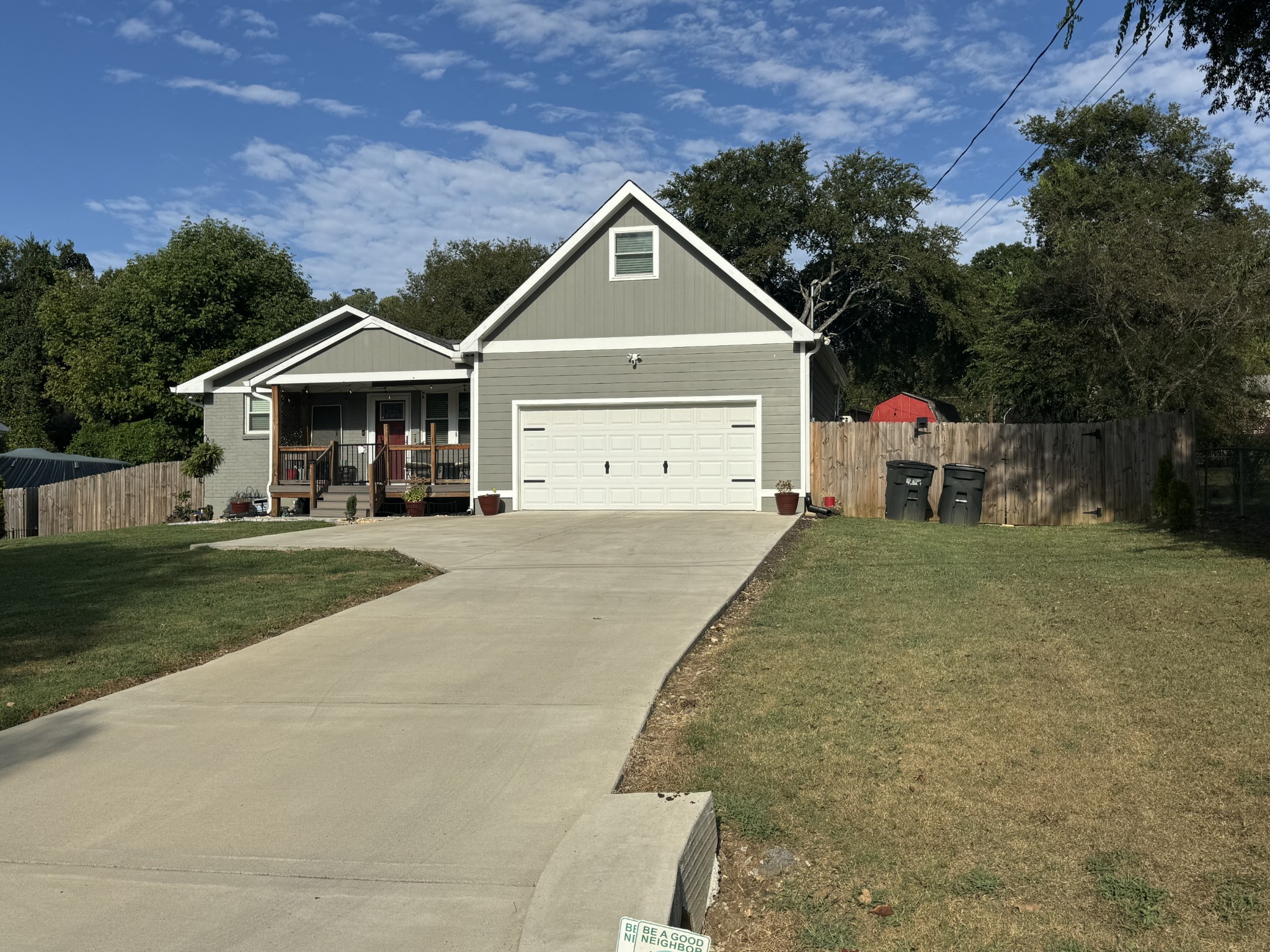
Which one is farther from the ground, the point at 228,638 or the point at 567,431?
the point at 567,431

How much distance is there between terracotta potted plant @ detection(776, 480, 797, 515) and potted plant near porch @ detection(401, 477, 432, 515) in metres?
7.20

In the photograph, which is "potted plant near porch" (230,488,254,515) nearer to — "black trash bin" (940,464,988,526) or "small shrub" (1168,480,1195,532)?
"black trash bin" (940,464,988,526)

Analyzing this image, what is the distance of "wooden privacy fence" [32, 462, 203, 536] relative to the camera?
24359 mm

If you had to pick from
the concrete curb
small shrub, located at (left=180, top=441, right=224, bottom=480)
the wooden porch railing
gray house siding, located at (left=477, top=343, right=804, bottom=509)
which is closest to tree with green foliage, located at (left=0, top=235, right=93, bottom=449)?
small shrub, located at (left=180, top=441, right=224, bottom=480)

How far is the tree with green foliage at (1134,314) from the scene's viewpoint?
783 inches

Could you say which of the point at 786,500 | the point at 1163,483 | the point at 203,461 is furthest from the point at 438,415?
the point at 1163,483

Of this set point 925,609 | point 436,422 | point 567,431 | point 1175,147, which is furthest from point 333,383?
point 1175,147

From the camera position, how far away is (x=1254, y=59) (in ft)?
37.6

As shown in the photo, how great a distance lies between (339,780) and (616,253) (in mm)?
15338

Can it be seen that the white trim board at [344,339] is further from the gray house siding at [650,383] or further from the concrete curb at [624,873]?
the concrete curb at [624,873]

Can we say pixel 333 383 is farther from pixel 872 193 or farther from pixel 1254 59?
pixel 872 193

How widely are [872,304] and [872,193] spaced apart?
4876 mm

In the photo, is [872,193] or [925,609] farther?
[872,193]

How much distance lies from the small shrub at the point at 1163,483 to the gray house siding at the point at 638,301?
6700mm
